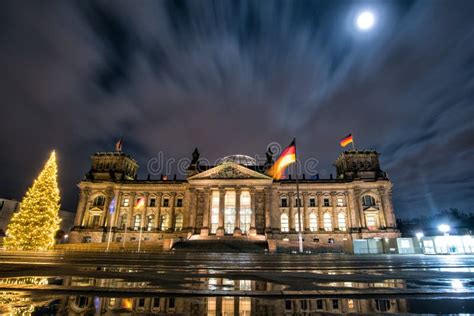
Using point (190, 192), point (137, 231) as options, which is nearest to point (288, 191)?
point (190, 192)

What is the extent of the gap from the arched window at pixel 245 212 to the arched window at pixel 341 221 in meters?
20.2

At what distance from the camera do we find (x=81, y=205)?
5756 centimetres

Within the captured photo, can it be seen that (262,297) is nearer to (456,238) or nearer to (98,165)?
(456,238)

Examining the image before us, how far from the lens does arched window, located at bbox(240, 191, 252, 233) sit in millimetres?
53562

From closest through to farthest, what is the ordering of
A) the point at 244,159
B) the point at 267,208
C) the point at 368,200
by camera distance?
the point at 267,208 → the point at 368,200 → the point at 244,159

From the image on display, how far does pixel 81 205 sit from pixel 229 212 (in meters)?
33.9

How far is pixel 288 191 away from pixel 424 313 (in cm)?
5669

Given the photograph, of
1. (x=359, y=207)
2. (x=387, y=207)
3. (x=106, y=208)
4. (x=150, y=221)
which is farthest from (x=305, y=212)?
(x=106, y=208)

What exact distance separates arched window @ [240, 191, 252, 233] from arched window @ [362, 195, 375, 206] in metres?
25.6

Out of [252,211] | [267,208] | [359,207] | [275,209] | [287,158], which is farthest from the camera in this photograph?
[275,209]

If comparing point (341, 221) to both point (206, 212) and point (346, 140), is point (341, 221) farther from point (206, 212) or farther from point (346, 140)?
point (206, 212)

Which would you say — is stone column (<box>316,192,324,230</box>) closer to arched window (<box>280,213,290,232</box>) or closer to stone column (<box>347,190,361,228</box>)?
stone column (<box>347,190,361,228</box>)

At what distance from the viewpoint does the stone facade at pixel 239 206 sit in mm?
53312

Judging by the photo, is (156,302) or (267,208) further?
(267,208)
